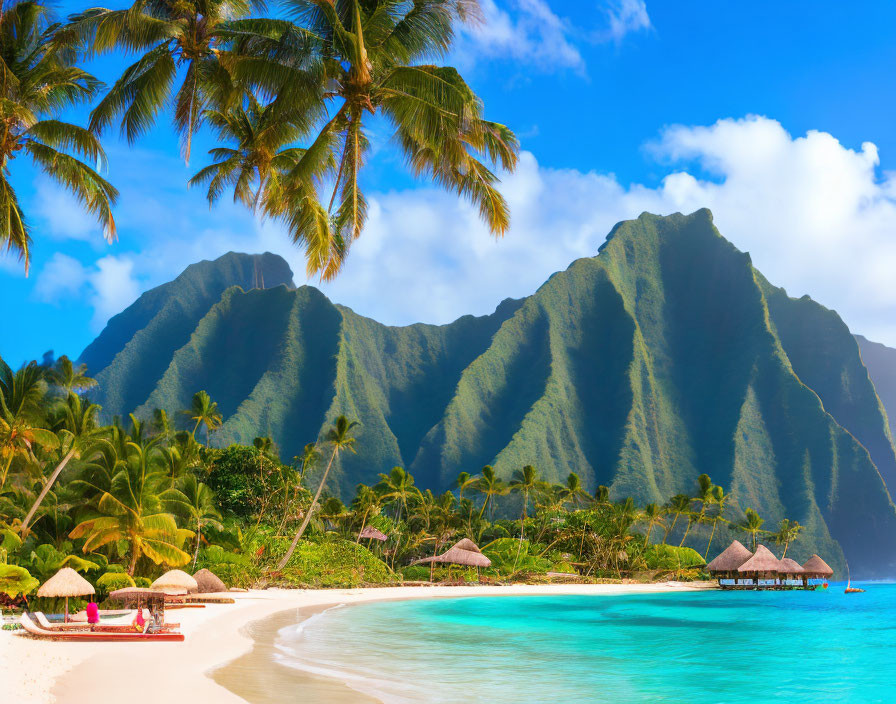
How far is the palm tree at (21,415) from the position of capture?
74.1 ft

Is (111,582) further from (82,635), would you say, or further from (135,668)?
(135,668)

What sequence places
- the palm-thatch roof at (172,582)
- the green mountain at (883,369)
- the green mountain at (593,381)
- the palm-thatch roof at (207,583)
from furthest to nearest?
the green mountain at (883,369) < the green mountain at (593,381) < the palm-thatch roof at (207,583) < the palm-thatch roof at (172,582)

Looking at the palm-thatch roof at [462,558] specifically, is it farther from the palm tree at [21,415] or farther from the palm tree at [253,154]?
the palm tree at [253,154]

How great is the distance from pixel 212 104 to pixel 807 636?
24.6 m

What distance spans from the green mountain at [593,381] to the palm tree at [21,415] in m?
72.1

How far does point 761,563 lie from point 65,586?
157 feet

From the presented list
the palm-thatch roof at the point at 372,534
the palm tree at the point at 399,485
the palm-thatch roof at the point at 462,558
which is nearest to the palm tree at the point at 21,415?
the palm-thatch roof at the point at 462,558

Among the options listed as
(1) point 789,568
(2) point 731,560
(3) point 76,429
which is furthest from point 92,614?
(1) point 789,568

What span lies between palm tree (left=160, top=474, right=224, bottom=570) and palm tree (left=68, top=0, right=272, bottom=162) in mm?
16765

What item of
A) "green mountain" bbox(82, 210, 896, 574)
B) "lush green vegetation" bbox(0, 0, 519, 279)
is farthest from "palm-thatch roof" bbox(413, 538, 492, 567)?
"green mountain" bbox(82, 210, 896, 574)

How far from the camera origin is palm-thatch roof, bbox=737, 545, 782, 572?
172 feet

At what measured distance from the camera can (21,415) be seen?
22.9 metres

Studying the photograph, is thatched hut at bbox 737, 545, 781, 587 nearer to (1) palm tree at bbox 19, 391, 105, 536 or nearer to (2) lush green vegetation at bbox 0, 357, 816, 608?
(2) lush green vegetation at bbox 0, 357, 816, 608

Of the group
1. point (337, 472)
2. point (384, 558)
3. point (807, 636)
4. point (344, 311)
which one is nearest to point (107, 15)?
point (807, 636)
